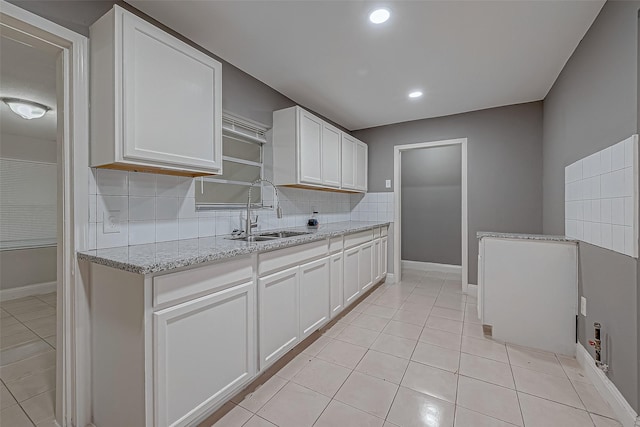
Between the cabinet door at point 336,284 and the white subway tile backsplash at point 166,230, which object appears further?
the cabinet door at point 336,284

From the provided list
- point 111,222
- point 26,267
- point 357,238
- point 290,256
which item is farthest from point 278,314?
point 26,267

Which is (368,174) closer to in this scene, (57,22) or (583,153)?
(583,153)

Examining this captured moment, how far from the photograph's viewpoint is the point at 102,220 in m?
1.49

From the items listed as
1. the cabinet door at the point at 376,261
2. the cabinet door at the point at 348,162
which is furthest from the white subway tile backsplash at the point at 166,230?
the cabinet door at the point at 376,261

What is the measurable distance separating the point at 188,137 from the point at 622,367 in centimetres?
273

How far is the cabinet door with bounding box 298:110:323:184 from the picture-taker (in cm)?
271

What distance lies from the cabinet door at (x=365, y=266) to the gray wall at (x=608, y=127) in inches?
72.5

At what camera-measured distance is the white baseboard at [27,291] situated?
334 cm

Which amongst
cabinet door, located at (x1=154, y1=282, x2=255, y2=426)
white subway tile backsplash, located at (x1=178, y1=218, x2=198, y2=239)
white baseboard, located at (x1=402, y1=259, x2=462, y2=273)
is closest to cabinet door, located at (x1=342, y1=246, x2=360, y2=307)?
cabinet door, located at (x1=154, y1=282, x2=255, y2=426)

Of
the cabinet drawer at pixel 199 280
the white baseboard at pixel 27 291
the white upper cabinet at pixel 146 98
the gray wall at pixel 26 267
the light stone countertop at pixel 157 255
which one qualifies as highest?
the white upper cabinet at pixel 146 98

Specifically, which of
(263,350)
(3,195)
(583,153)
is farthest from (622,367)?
(3,195)

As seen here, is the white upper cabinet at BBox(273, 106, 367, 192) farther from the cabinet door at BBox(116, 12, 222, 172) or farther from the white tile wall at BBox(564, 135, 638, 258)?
the white tile wall at BBox(564, 135, 638, 258)

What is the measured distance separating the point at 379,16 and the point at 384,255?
9.52ft

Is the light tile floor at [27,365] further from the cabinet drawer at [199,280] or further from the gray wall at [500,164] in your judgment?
the gray wall at [500,164]
